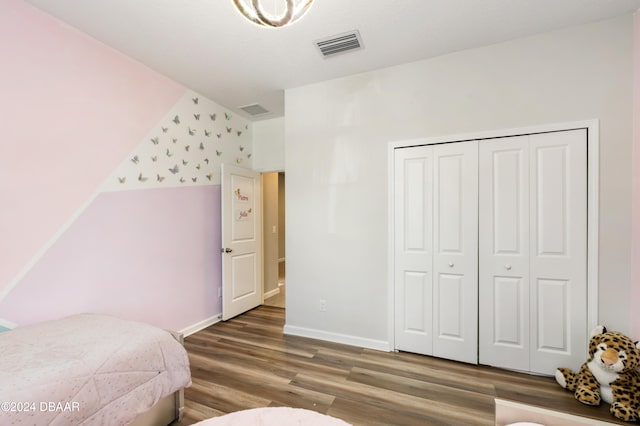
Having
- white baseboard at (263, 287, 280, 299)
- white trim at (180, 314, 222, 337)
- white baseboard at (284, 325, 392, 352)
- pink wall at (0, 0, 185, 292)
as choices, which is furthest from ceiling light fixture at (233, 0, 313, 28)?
white baseboard at (263, 287, 280, 299)

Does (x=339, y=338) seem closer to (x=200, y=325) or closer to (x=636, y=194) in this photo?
(x=200, y=325)

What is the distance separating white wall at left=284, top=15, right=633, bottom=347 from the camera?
2102mm

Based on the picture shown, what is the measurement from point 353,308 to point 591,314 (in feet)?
6.32

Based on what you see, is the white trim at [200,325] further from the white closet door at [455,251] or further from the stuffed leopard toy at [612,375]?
the stuffed leopard toy at [612,375]

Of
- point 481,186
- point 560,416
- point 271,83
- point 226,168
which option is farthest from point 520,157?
point 226,168

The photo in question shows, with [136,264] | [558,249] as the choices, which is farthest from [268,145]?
[558,249]

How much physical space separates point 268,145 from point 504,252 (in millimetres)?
3214

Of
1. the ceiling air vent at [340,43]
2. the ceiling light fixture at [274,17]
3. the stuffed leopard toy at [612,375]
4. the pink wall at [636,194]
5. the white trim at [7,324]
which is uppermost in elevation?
the ceiling air vent at [340,43]

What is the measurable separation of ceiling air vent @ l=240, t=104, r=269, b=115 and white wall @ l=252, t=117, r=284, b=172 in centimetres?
26

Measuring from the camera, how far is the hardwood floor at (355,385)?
1.88 metres

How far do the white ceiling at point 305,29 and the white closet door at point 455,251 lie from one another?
0.93 m

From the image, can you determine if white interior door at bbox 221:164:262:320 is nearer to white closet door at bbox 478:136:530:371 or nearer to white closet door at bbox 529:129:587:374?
white closet door at bbox 478:136:530:371

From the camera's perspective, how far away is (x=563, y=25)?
2.21 m

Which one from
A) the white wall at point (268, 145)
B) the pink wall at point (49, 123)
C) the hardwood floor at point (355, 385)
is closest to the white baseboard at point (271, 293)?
the hardwood floor at point (355, 385)
